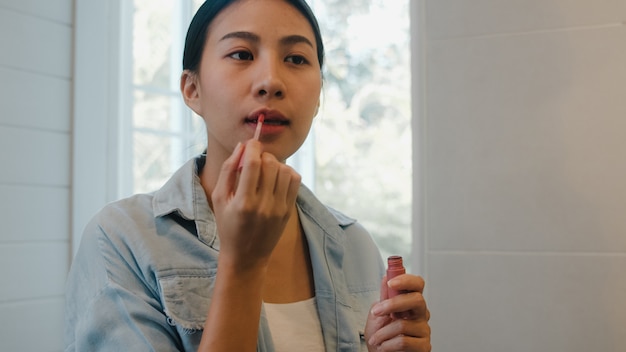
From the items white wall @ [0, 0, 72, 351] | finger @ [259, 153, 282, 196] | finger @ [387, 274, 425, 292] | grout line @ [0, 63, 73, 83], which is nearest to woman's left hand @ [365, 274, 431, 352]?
finger @ [387, 274, 425, 292]

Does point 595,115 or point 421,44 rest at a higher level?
point 421,44

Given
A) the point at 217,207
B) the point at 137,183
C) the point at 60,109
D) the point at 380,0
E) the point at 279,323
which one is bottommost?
the point at 279,323

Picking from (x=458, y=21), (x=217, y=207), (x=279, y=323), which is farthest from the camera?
(x=458, y=21)

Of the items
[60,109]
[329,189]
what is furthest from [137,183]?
[329,189]

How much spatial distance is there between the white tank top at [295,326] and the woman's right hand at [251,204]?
6.8 inches

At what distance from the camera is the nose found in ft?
2.74

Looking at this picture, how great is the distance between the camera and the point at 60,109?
1548 millimetres

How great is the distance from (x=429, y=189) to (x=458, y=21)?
35 cm

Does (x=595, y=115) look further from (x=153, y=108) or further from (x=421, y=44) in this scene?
(x=153, y=108)

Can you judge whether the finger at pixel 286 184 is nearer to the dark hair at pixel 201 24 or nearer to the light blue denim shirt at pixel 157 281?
the light blue denim shirt at pixel 157 281

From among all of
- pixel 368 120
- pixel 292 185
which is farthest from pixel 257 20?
pixel 368 120

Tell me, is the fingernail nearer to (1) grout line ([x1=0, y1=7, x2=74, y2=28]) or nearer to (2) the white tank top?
(2) the white tank top

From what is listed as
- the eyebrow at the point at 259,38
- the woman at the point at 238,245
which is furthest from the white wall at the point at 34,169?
the eyebrow at the point at 259,38

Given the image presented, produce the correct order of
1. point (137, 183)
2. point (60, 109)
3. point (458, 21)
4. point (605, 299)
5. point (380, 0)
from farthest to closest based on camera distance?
point (380, 0)
point (137, 183)
point (60, 109)
point (458, 21)
point (605, 299)
